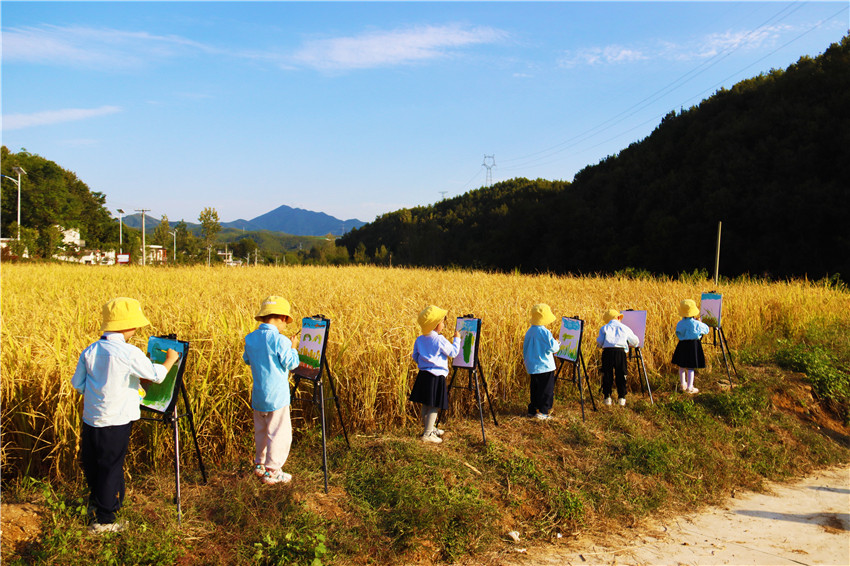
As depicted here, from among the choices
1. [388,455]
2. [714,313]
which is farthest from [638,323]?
[388,455]

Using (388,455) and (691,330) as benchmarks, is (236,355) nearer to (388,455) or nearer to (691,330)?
(388,455)

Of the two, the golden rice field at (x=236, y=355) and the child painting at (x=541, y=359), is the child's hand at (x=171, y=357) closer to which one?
the golden rice field at (x=236, y=355)

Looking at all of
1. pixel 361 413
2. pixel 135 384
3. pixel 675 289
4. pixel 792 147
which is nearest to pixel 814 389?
pixel 675 289

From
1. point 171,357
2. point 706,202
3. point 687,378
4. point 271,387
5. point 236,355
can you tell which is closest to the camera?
point 171,357

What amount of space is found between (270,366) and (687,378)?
6604 millimetres

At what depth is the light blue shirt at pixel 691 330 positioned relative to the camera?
7.84m

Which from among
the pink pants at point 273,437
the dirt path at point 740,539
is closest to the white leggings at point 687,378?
the dirt path at point 740,539

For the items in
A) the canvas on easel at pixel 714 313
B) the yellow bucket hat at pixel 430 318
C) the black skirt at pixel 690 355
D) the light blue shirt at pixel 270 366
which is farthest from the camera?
the canvas on easel at pixel 714 313

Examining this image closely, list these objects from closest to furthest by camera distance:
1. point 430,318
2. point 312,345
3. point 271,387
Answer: point 271,387 < point 312,345 < point 430,318

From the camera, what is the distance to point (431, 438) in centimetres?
542

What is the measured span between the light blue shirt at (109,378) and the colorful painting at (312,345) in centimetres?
138

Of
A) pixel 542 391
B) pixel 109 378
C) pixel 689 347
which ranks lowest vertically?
pixel 542 391

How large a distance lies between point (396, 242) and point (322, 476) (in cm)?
8080

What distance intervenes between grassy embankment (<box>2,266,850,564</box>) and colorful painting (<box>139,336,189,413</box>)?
2.33 ft
